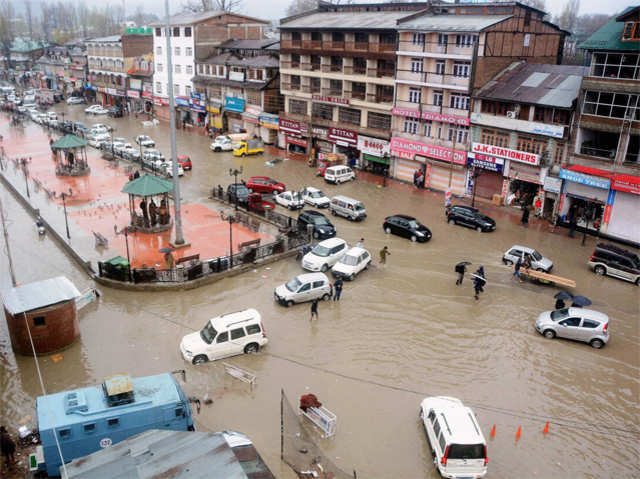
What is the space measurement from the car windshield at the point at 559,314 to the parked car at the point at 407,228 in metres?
10.3

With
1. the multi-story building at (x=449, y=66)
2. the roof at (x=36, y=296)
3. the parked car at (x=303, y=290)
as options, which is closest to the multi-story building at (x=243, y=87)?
the multi-story building at (x=449, y=66)

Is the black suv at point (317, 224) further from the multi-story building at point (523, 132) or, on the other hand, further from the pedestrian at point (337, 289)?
the multi-story building at point (523, 132)

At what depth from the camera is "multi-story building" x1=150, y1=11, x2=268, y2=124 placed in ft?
211

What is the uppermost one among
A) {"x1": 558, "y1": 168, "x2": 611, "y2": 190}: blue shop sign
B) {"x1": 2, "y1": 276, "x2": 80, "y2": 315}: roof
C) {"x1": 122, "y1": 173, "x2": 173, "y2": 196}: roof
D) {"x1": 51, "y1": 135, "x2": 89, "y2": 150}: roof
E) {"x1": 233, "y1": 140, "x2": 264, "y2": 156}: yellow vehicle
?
{"x1": 558, "y1": 168, "x2": 611, "y2": 190}: blue shop sign

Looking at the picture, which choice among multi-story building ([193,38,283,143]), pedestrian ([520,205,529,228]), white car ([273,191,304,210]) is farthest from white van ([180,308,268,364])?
multi-story building ([193,38,283,143])

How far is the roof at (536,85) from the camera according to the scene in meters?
33.8

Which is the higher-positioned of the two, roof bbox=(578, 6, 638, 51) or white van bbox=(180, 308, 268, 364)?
roof bbox=(578, 6, 638, 51)

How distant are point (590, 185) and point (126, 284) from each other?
27.1m

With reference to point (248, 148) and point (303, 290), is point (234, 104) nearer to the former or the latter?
point (248, 148)

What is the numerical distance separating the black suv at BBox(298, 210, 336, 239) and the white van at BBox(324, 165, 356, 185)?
1041 centimetres

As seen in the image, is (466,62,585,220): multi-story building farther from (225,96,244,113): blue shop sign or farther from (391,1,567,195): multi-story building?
(225,96,244,113): blue shop sign

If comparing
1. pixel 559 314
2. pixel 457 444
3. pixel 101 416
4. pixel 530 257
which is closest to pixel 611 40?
pixel 530 257

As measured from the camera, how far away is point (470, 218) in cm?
3338

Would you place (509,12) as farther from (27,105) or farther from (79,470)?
(27,105)
